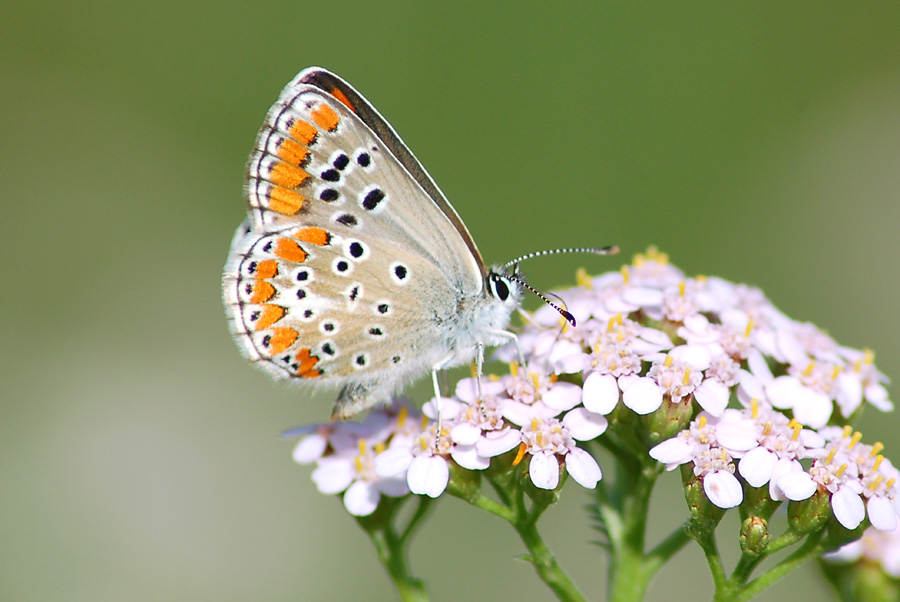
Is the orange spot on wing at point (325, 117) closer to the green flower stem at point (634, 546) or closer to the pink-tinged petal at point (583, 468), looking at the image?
the pink-tinged petal at point (583, 468)

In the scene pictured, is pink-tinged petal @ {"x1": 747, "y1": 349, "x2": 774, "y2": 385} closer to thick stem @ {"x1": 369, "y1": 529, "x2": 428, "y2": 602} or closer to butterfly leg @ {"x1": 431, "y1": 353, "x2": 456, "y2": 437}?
butterfly leg @ {"x1": 431, "y1": 353, "x2": 456, "y2": 437}

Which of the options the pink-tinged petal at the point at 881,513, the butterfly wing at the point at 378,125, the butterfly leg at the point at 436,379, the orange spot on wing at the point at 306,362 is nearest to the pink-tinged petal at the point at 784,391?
the pink-tinged petal at the point at 881,513

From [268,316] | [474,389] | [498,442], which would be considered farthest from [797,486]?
[268,316]

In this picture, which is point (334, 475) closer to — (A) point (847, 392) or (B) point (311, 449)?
(B) point (311, 449)

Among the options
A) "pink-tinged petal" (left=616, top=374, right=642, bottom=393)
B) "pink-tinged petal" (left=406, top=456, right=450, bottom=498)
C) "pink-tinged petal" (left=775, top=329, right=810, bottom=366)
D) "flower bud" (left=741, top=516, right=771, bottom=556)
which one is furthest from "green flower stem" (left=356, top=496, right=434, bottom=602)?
"pink-tinged petal" (left=775, top=329, right=810, bottom=366)

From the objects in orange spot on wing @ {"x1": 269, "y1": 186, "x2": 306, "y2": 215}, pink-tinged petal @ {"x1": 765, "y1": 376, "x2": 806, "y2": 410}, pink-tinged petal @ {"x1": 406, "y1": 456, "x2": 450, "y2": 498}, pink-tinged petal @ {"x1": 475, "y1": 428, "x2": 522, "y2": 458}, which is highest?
orange spot on wing @ {"x1": 269, "y1": 186, "x2": 306, "y2": 215}

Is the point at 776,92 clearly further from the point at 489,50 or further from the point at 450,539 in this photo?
the point at 450,539

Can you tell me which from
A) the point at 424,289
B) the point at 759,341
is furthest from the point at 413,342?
the point at 759,341
